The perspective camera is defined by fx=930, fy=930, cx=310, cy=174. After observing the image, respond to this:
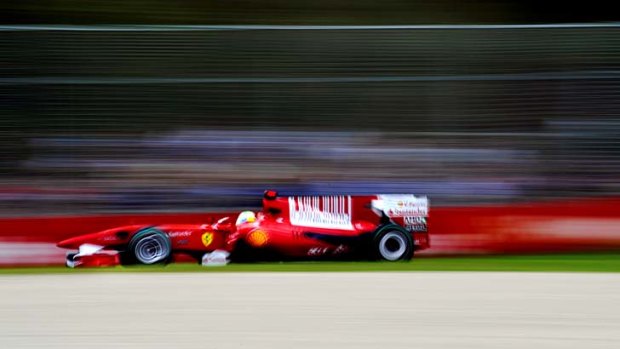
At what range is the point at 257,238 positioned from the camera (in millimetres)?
6645

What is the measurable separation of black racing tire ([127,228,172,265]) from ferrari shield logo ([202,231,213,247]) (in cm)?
24

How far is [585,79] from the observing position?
301 inches

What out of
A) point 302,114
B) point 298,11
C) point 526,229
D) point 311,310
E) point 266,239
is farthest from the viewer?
point 298,11

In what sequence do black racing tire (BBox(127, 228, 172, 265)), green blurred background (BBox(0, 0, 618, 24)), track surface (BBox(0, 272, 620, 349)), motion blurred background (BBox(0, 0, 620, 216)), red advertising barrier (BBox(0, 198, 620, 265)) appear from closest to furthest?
track surface (BBox(0, 272, 620, 349)), black racing tire (BBox(127, 228, 172, 265)), red advertising barrier (BBox(0, 198, 620, 265)), motion blurred background (BBox(0, 0, 620, 216)), green blurred background (BBox(0, 0, 618, 24))

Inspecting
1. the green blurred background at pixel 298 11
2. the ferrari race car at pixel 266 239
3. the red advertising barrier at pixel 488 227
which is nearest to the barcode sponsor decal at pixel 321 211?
the ferrari race car at pixel 266 239

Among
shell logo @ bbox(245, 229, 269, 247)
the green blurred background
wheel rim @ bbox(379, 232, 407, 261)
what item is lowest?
wheel rim @ bbox(379, 232, 407, 261)

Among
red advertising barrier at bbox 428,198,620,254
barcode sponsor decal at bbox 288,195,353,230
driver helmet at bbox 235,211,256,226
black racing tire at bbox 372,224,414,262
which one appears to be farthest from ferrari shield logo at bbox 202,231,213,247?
red advertising barrier at bbox 428,198,620,254

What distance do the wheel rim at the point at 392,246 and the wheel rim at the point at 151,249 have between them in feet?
5.13

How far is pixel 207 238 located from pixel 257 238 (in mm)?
359

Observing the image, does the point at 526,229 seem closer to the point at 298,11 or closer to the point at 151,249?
the point at 151,249

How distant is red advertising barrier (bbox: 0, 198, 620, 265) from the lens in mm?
7273

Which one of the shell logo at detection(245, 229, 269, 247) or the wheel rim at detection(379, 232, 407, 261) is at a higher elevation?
the shell logo at detection(245, 229, 269, 247)

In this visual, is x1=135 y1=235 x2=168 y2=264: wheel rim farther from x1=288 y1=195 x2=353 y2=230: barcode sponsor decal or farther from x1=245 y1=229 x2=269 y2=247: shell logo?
x1=288 y1=195 x2=353 y2=230: barcode sponsor decal

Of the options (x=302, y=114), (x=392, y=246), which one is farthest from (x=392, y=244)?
(x=302, y=114)
